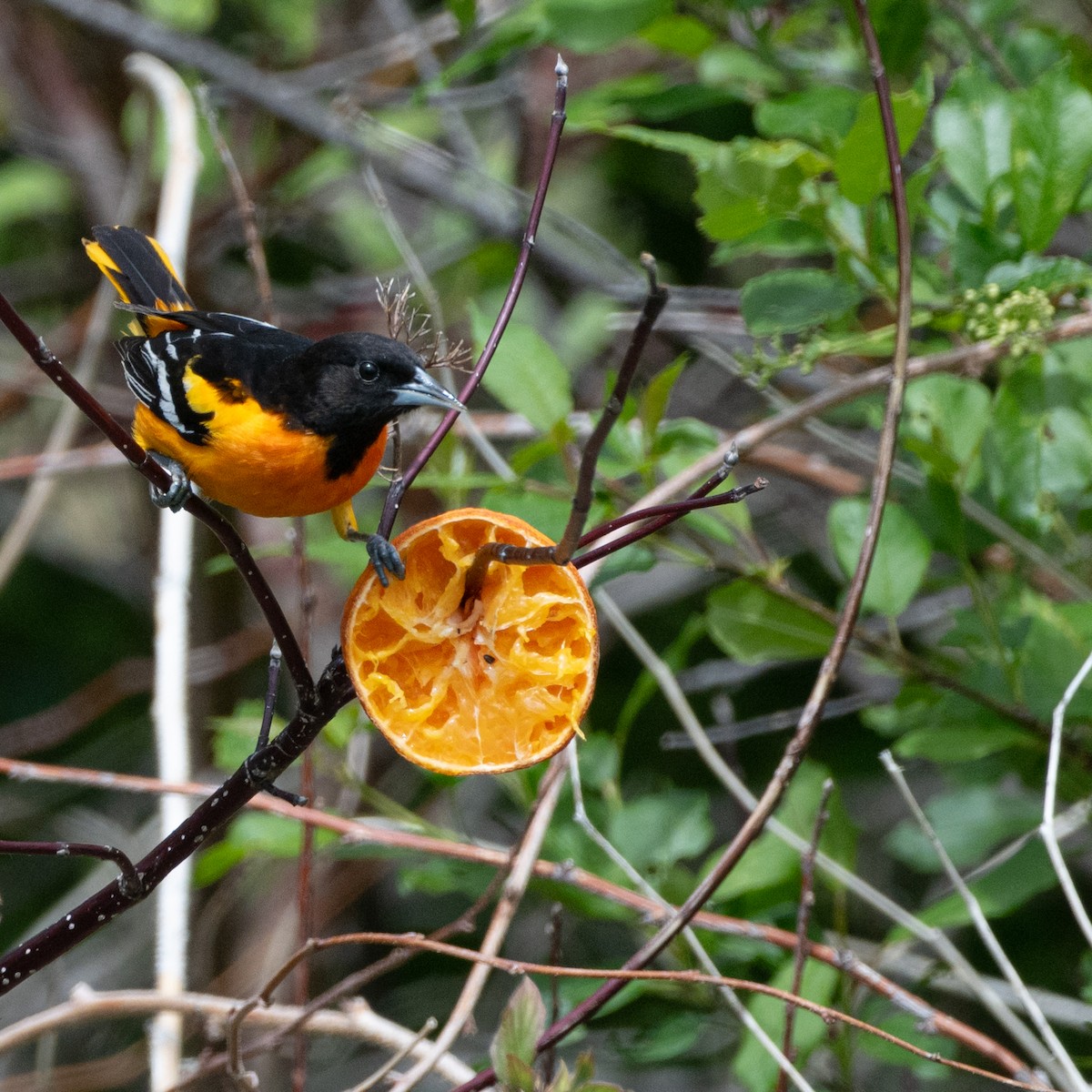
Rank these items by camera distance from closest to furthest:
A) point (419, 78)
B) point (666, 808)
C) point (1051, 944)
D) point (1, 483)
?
point (666, 808) < point (1051, 944) < point (419, 78) < point (1, 483)

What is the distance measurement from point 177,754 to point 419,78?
2.60m

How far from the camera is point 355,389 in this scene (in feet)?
6.05

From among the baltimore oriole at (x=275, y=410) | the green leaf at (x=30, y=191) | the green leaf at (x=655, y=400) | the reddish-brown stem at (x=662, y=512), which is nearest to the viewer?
the reddish-brown stem at (x=662, y=512)

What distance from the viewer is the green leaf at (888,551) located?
2.08m

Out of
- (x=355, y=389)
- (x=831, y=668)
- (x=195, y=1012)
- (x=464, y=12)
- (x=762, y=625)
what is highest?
(x=464, y=12)

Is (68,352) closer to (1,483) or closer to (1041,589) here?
(1,483)

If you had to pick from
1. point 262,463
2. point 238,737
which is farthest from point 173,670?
point 262,463

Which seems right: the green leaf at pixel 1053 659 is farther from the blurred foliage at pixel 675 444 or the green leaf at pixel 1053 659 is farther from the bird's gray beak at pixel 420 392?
the bird's gray beak at pixel 420 392

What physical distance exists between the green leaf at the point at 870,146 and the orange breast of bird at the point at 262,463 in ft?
2.54

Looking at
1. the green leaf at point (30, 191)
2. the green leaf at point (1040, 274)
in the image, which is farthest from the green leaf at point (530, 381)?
the green leaf at point (30, 191)

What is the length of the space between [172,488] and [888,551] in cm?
118

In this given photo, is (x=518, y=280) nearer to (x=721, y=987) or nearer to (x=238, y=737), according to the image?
(x=721, y=987)

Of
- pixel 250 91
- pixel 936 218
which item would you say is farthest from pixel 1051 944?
pixel 250 91

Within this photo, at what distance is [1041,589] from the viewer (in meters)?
2.58
